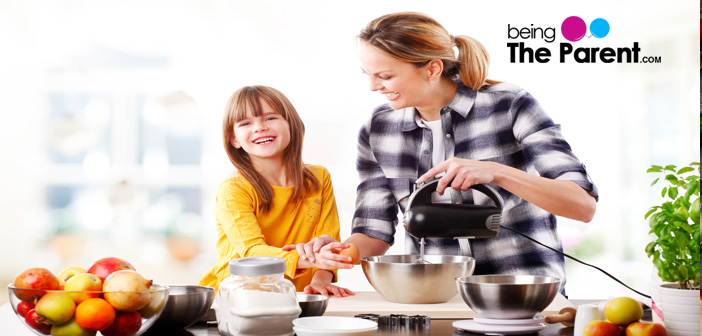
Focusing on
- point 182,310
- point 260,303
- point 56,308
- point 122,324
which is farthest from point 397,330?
point 56,308

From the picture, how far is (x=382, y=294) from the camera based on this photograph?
1879mm

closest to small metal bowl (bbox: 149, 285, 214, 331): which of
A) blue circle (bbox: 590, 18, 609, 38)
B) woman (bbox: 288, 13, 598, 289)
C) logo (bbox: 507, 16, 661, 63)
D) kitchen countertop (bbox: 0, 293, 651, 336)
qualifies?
kitchen countertop (bbox: 0, 293, 651, 336)

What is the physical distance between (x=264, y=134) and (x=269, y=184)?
204 mm

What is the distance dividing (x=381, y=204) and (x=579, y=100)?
57.1 inches

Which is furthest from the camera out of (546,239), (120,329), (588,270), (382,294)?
(588,270)

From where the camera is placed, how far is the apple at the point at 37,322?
4.22 ft

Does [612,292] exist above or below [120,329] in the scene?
below

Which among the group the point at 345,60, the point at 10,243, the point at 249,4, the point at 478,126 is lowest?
the point at 10,243

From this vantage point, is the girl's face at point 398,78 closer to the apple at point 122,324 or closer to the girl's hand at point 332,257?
the girl's hand at point 332,257

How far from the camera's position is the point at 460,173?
6.82 feet

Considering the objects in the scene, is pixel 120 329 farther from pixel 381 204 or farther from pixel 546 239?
pixel 546 239

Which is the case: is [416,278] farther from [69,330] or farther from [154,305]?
[69,330]

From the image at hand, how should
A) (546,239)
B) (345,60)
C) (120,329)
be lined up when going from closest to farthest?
(120,329), (546,239), (345,60)

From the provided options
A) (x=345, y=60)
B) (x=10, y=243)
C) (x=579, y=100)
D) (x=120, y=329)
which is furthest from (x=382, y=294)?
(x=10, y=243)
